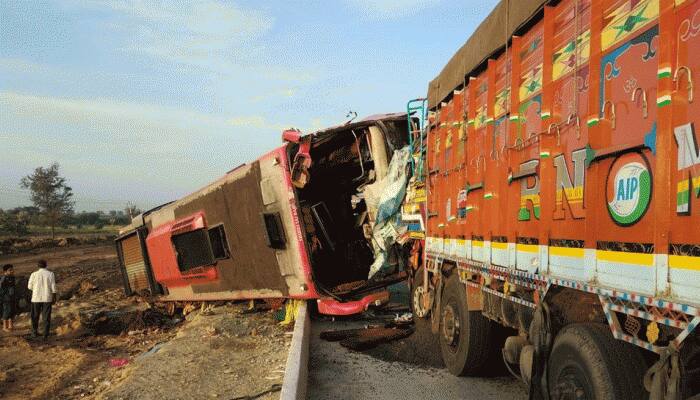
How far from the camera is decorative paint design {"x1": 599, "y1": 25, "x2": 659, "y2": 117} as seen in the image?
8.75 ft

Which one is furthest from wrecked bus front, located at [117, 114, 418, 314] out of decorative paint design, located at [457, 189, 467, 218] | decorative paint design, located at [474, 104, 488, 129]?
decorative paint design, located at [474, 104, 488, 129]

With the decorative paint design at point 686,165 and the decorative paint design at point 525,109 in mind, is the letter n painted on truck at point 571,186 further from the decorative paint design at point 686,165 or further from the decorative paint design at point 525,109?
the decorative paint design at point 686,165

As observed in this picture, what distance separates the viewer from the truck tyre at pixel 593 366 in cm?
286

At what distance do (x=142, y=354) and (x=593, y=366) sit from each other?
852 cm

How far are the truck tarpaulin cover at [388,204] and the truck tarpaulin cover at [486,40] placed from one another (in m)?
2.06

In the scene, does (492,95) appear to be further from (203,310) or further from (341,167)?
(203,310)

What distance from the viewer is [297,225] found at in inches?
352

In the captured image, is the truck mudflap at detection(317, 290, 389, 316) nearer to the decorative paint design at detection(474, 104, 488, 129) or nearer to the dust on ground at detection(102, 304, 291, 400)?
the dust on ground at detection(102, 304, 291, 400)

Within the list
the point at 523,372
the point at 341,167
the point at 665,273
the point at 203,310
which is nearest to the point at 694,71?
the point at 665,273

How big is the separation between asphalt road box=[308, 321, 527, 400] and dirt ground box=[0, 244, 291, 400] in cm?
59

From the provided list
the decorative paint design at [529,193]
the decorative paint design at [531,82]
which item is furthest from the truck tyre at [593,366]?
the decorative paint design at [531,82]

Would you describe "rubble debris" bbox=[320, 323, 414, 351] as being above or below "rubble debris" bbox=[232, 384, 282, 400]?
above

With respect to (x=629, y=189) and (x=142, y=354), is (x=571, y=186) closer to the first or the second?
(x=629, y=189)

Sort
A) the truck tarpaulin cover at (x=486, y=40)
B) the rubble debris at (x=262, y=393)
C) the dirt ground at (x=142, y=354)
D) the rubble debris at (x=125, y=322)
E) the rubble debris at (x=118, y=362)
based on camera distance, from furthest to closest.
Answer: the rubble debris at (x=125, y=322) < the rubble debris at (x=118, y=362) < the dirt ground at (x=142, y=354) < the rubble debris at (x=262, y=393) < the truck tarpaulin cover at (x=486, y=40)
